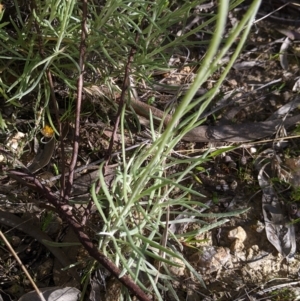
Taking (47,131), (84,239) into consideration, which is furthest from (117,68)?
(84,239)

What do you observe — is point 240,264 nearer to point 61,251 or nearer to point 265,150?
point 265,150

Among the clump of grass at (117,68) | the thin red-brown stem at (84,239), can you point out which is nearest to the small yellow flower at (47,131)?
the clump of grass at (117,68)

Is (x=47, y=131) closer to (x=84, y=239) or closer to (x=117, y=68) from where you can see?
(x=117, y=68)

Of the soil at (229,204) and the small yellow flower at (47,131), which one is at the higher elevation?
the small yellow flower at (47,131)

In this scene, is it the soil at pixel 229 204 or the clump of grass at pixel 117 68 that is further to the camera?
the soil at pixel 229 204

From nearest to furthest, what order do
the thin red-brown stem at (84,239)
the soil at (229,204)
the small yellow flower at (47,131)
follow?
the thin red-brown stem at (84,239) → the soil at (229,204) → the small yellow flower at (47,131)

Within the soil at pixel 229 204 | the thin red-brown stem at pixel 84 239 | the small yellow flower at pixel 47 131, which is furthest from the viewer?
the small yellow flower at pixel 47 131

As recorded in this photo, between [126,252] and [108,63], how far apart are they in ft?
2.07

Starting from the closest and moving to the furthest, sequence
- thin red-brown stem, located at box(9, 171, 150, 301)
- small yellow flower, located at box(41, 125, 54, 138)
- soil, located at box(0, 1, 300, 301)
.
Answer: thin red-brown stem, located at box(9, 171, 150, 301), soil, located at box(0, 1, 300, 301), small yellow flower, located at box(41, 125, 54, 138)

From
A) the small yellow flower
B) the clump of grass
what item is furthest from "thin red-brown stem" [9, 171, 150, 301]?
the small yellow flower

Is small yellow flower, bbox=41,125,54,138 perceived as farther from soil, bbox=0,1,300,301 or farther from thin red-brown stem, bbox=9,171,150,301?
thin red-brown stem, bbox=9,171,150,301

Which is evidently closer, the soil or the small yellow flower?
the soil

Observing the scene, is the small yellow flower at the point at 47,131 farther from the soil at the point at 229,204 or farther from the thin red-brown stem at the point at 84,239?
the thin red-brown stem at the point at 84,239

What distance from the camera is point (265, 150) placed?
5.69 ft
